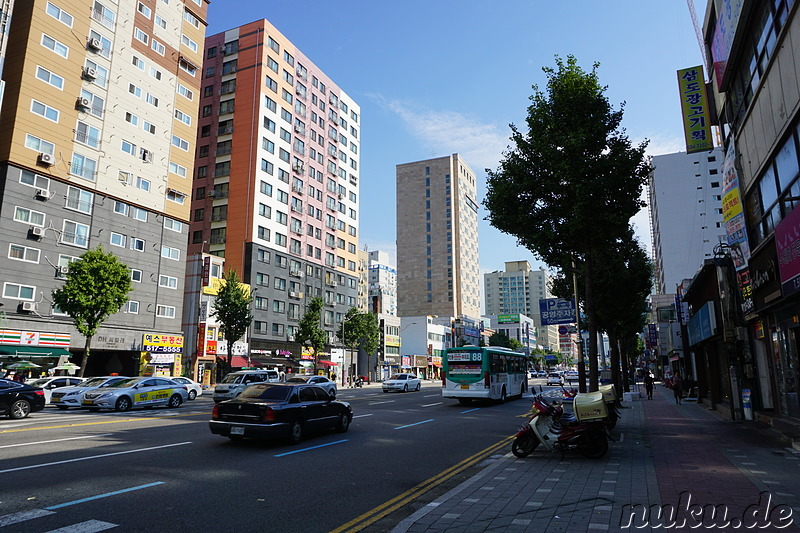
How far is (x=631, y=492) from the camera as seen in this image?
25.1 ft

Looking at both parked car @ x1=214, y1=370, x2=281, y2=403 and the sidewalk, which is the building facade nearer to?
the sidewalk

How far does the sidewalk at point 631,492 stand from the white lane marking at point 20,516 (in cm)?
445

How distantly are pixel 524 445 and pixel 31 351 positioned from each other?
115 ft

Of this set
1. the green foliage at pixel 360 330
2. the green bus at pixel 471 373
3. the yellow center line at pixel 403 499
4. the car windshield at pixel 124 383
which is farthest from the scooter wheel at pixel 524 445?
the green foliage at pixel 360 330

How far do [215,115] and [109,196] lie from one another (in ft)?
83.6

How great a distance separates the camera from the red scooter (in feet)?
35.4

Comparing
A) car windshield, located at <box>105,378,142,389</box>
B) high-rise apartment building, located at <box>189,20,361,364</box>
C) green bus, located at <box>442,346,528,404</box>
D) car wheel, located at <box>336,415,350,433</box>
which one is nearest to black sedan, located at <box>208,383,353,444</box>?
car wheel, located at <box>336,415,350,433</box>

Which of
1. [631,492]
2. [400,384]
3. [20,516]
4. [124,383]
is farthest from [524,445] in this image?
[400,384]

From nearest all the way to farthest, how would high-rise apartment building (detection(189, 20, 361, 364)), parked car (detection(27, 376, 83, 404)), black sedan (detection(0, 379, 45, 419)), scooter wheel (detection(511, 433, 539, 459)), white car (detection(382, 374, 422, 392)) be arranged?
scooter wheel (detection(511, 433, 539, 459)) → black sedan (detection(0, 379, 45, 419)) → parked car (detection(27, 376, 83, 404)) → white car (detection(382, 374, 422, 392)) → high-rise apartment building (detection(189, 20, 361, 364))

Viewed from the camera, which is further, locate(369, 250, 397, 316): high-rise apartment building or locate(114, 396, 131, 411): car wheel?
locate(369, 250, 397, 316): high-rise apartment building

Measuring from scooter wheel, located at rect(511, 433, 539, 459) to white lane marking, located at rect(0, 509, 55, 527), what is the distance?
28.2 ft

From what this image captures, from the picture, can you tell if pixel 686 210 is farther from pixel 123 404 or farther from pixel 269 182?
pixel 123 404

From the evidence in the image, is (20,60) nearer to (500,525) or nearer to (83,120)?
(83,120)

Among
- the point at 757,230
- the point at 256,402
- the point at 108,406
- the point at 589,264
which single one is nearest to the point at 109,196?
the point at 108,406
